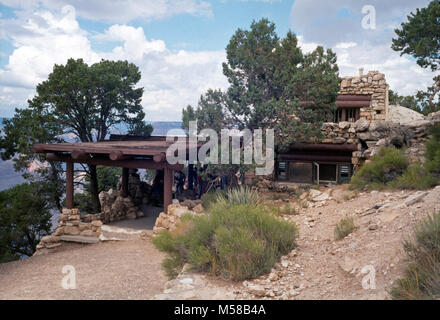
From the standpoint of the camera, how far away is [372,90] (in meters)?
18.8

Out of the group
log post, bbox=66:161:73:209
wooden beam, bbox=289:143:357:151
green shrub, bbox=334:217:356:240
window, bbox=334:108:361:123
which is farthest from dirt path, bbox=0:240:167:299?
window, bbox=334:108:361:123

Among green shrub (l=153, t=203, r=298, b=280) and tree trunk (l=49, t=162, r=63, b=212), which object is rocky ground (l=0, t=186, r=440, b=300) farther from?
tree trunk (l=49, t=162, r=63, b=212)

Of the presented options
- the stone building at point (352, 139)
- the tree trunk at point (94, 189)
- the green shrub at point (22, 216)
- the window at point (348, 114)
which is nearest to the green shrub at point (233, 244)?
the stone building at point (352, 139)

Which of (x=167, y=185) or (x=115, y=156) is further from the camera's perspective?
(x=167, y=185)

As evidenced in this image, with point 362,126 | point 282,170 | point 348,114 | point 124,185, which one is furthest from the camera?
point 348,114

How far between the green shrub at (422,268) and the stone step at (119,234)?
8.64m

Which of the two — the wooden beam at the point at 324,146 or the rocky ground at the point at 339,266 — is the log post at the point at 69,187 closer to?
the rocky ground at the point at 339,266

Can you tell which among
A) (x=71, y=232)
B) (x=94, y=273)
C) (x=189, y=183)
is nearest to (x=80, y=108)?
(x=189, y=183)

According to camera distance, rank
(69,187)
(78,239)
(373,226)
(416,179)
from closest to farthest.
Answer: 1. (373,226)
2. (416,179)
3. (78,239)
4. (69,187)

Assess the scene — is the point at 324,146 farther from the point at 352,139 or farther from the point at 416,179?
the point at 416,179

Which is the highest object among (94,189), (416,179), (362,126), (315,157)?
(362,126)

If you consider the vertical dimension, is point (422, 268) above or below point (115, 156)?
below

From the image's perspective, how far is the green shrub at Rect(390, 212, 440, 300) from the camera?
3.72 meters

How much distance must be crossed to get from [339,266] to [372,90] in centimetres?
1630
